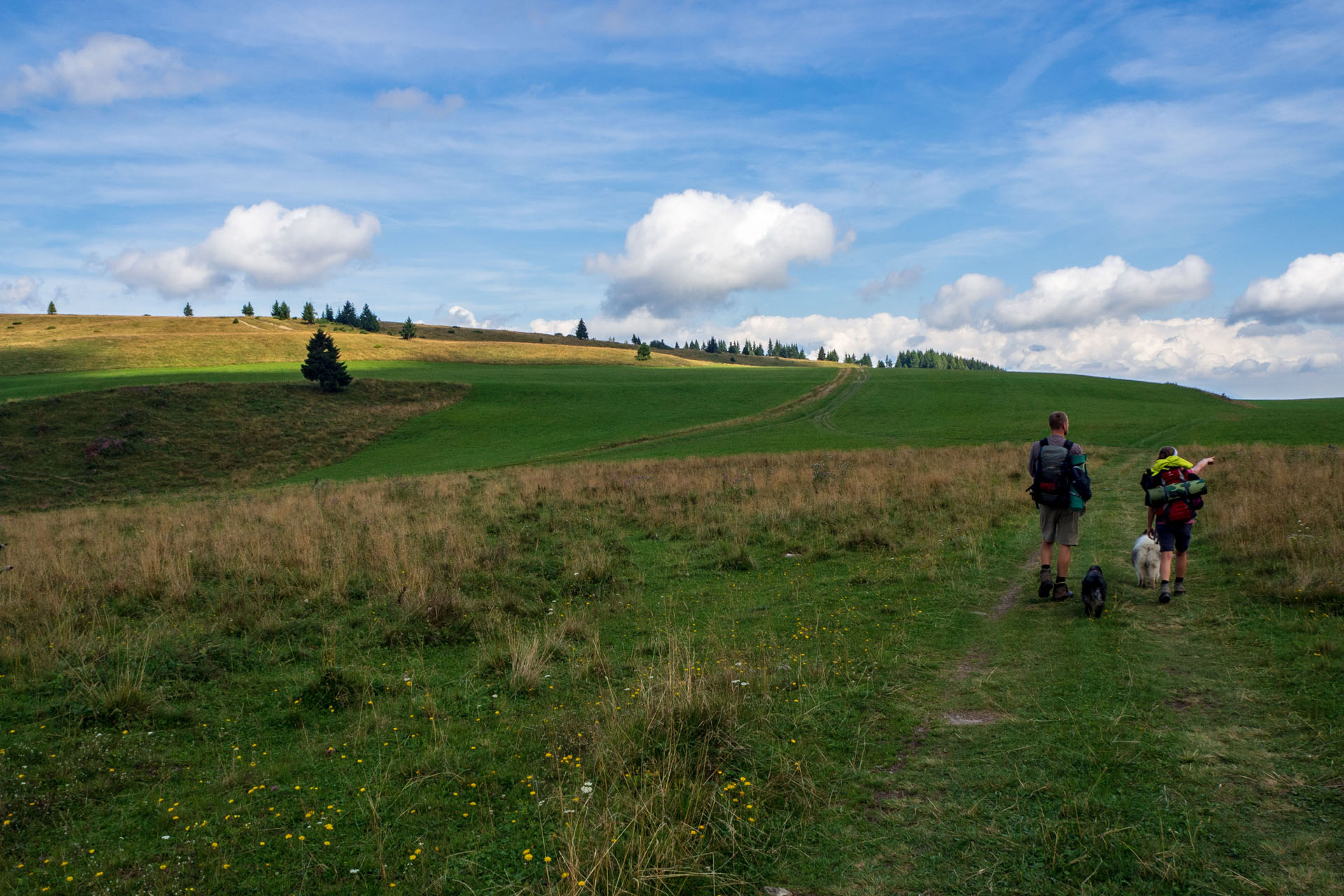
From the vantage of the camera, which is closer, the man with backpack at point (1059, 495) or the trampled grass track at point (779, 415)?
the man with backpack at point (1059, 495)

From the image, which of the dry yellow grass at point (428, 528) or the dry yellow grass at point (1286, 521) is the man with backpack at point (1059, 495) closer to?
the dry yellow grass at point (1286, 521)

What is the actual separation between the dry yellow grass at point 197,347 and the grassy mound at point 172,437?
2884 centimetres

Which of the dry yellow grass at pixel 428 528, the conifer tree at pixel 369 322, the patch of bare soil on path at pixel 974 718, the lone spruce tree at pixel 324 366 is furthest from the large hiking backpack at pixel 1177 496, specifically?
the conifer tree at pixel 369 322

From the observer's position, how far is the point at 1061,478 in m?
9.71

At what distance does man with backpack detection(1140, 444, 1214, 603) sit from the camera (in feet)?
30.4

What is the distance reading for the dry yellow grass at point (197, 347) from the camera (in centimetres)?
7512

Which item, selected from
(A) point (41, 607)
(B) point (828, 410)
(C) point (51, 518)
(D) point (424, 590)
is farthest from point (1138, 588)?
(B) point (828, 410)

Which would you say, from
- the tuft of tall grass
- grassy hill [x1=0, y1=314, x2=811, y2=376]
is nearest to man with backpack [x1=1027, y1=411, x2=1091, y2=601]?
the tuft of tall grass

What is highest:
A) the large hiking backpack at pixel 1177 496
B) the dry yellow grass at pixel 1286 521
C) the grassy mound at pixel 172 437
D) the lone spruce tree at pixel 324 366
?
the lone spruce tree at pixel 324 366

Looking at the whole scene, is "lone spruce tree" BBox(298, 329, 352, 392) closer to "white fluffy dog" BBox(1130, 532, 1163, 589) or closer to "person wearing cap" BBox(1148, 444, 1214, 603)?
"white fluffy dog" BBox(1130, 532, 1163, 589)

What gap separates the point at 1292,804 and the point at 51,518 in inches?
1144

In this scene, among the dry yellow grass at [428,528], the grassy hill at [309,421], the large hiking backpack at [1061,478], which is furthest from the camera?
the grassy hill at [309,421]

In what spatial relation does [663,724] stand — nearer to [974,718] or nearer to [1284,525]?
[974,718]

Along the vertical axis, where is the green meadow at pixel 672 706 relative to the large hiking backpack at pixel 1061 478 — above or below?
below
